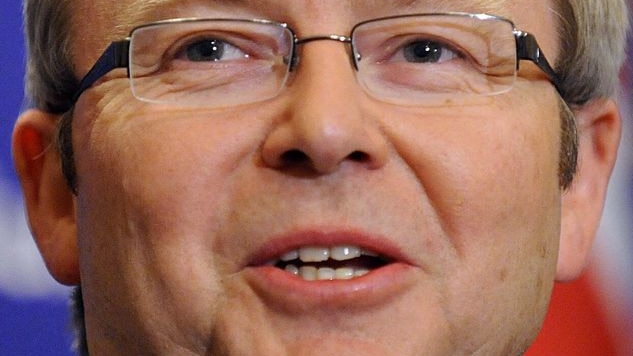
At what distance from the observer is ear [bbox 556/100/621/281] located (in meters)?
1.48

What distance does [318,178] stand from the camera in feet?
3.83

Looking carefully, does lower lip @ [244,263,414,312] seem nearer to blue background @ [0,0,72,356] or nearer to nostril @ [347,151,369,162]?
nostril @ [347,151,369,162]

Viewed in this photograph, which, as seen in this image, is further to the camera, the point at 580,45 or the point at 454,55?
the point at 580,45

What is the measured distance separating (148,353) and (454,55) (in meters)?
0.53

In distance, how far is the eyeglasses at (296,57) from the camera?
1255mm

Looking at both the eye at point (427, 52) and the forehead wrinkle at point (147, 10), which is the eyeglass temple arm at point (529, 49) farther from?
the forehead wrinkle at point (147, 10)

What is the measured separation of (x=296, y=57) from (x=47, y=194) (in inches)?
19.0

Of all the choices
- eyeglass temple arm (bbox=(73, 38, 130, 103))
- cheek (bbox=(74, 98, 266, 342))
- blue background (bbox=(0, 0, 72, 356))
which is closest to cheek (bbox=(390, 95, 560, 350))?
cheek (bbox=(74, 98, 266, 342))

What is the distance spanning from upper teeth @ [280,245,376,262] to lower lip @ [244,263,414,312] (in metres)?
0.02

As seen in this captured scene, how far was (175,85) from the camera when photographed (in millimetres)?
1292

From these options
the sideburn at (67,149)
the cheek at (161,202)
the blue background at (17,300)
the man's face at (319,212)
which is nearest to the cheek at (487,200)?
the man's face at (319,212)

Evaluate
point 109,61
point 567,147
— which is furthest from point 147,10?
point 567,147

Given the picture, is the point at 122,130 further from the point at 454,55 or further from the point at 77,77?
the point at 454,55

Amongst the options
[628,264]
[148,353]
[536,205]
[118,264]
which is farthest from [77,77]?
[628,264]
